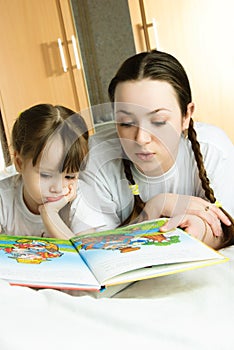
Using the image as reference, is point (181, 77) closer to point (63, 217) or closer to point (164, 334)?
point (63, 217)

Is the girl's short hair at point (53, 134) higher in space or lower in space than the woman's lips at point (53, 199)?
higher

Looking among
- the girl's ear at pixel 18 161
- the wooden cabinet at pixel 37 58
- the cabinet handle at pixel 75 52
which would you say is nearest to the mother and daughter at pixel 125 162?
the girl's ear at pixel 18 161

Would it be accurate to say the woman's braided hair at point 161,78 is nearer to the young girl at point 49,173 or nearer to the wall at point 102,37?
the young girl at point 49,173

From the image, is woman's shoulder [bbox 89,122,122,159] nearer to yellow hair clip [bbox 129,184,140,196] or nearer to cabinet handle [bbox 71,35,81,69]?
yellow hair clip [bbox 129,184,140,196]

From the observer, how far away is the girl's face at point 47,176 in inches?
49.3

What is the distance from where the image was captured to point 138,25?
2596 mm

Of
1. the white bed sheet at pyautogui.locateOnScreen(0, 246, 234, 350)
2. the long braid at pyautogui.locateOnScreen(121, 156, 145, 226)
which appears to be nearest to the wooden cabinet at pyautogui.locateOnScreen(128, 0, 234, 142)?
the long braid at pyautogui.locateOnScreen(121, 156, 145, 226)

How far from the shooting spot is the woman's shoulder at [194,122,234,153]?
53.6 inches

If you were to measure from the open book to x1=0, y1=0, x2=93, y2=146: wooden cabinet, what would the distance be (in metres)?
1.49

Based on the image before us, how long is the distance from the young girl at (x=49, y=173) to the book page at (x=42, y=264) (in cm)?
24

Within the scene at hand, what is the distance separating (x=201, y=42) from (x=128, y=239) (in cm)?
193

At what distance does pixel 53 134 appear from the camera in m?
1.29

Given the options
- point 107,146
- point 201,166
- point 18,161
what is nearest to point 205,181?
point 201,166

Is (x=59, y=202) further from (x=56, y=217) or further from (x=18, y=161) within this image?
(x=18, y=161)
